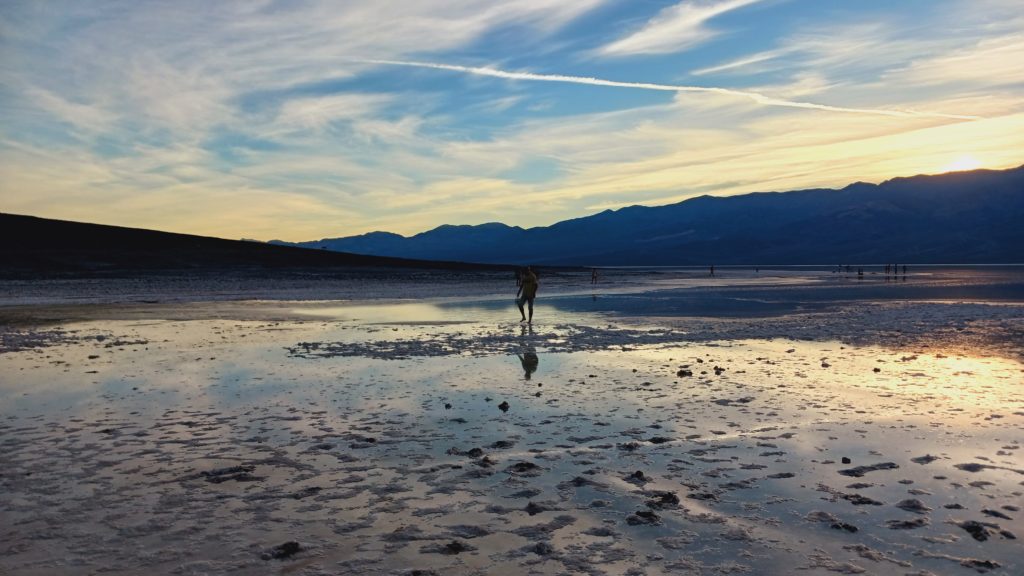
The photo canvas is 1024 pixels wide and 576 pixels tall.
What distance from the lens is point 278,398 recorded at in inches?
531

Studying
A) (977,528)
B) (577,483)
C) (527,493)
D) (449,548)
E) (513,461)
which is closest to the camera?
(449,548)

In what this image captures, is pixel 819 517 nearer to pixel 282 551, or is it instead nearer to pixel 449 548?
pixel 449 548

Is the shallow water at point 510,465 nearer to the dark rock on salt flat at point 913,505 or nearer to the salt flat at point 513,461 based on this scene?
the salt flat at point 513,461

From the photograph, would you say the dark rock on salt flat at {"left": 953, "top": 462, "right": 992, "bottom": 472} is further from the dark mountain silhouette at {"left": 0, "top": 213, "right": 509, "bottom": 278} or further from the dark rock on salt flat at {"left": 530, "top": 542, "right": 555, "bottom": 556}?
the dark mountain silhouette at {"left": 0, "top": 213, "right": 509, "bottom": 278}

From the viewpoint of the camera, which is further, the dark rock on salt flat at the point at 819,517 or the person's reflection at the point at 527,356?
the person's reflection at the point at 527,356

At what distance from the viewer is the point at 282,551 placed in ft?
20.8

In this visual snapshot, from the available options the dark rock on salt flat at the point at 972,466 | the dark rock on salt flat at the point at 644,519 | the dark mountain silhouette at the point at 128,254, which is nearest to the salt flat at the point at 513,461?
the dark rock on salt flat at the point at 644,519

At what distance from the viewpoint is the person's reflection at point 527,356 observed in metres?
16.9

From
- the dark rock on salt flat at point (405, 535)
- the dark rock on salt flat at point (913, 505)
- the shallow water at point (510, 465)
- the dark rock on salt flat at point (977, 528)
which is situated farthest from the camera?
the dark rock on salt flat at point (913, 505)

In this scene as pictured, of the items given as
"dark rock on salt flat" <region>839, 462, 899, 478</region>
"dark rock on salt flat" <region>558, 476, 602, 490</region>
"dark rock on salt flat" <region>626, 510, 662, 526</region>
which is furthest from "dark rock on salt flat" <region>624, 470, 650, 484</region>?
"dark rock on salt flat" <region>839, 462, 899, 478</region>

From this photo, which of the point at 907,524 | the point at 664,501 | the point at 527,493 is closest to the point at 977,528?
the point at 907,524

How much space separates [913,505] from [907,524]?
642mm

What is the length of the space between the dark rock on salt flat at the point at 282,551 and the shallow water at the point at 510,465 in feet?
0.32

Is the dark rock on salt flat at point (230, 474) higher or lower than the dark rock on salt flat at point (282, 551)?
higher
